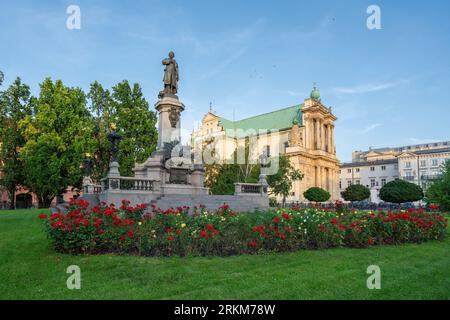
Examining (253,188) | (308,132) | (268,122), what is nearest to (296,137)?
(308,132)

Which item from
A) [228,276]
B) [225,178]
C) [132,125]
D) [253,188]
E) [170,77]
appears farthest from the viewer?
[225,178]

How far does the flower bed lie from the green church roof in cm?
6444

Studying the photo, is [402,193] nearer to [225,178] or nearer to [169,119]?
[225,178]

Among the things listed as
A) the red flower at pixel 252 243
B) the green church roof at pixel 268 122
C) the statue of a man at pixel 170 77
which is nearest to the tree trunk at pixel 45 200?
the statue of a man at pixel 170 77

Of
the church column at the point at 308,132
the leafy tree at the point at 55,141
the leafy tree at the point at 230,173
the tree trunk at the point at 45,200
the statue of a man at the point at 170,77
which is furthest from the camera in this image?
the church column at the point at 308,132

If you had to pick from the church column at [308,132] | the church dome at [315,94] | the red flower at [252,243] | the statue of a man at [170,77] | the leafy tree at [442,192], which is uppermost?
the church dome at [315,94]

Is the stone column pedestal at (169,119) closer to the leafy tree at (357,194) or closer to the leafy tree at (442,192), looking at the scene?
the leafy tree at (442,192)

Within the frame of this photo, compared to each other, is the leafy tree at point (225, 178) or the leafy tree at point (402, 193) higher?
the leafy tree at point (225, 178)

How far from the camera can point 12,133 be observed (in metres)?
36.9

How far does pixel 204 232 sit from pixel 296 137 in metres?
63.4

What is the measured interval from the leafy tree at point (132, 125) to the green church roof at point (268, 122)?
41392 millimetres

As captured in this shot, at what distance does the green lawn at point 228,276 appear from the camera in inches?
236

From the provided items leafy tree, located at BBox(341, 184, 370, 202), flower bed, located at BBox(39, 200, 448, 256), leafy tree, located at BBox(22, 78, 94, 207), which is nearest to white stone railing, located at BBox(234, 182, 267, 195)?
flower bed, located at BBox(39, 200, 448, 256)

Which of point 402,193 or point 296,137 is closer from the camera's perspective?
point 402,193
